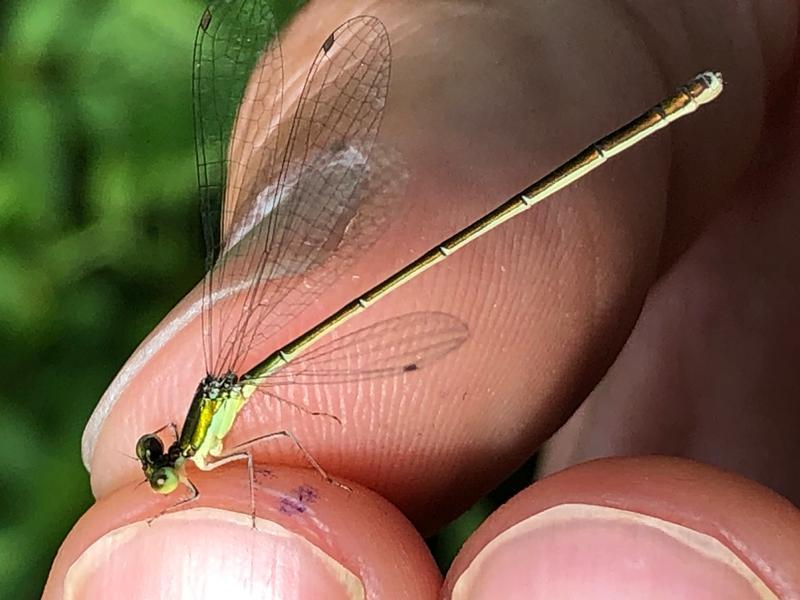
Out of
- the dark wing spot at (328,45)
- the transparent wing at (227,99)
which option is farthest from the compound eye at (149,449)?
the dark wing spot at (328,45)

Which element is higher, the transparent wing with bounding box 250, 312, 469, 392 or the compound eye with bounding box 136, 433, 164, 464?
the compound eye with bounding box 136, 433, 164, 464

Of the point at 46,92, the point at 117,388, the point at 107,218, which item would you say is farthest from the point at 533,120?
A: the point at 46,92

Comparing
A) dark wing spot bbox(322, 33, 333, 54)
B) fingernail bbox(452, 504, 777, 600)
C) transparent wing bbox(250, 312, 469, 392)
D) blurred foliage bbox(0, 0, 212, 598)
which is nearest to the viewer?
fingernail bbox(452, 504, 777, 600)

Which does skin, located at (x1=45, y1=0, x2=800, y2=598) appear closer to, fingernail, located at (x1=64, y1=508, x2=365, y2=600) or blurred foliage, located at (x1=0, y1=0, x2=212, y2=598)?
fingernail, located at (x1=64, y1=508, x2=365, y2=600)

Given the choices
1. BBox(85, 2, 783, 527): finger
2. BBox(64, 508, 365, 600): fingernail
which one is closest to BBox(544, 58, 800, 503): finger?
BBox(85, 2, 783, 527): finger

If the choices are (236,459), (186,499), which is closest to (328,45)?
(236,459)

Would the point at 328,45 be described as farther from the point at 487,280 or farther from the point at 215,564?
the point at 215,564
